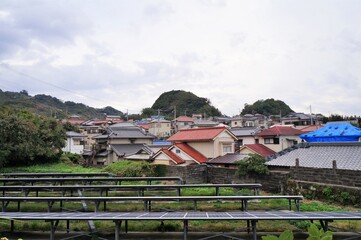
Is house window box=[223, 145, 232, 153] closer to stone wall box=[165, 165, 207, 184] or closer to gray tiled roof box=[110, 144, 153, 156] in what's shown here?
stone wall box=[165, 165, 207, 184]

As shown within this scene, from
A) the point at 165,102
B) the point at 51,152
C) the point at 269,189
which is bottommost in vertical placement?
the point at 269,189

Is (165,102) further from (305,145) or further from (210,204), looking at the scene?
(210,204)

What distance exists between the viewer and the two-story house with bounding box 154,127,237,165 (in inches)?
635

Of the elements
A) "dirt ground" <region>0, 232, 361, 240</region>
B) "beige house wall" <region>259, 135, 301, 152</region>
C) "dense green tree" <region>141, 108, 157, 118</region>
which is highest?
"dense green tree" <region>141, 108, 157, 118</region>

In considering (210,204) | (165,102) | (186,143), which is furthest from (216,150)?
(165,102)

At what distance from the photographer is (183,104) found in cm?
6919

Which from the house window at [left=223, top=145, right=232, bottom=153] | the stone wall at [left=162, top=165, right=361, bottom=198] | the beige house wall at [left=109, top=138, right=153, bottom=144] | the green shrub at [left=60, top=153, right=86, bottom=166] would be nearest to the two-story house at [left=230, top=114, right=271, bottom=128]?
the beige house wall at [left=109, top=138, right=153, bottom=144]

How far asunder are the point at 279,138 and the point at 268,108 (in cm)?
4166

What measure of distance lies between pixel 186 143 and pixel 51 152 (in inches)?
383

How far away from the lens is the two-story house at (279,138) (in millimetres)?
21250

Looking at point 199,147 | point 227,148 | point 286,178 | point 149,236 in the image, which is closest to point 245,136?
point 227,148

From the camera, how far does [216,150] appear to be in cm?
1664

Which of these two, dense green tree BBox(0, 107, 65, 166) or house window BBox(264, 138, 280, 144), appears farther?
house window BBox(264, 138, 280, 144)

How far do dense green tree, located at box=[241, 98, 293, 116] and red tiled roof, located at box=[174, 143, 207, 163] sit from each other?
45150mm
